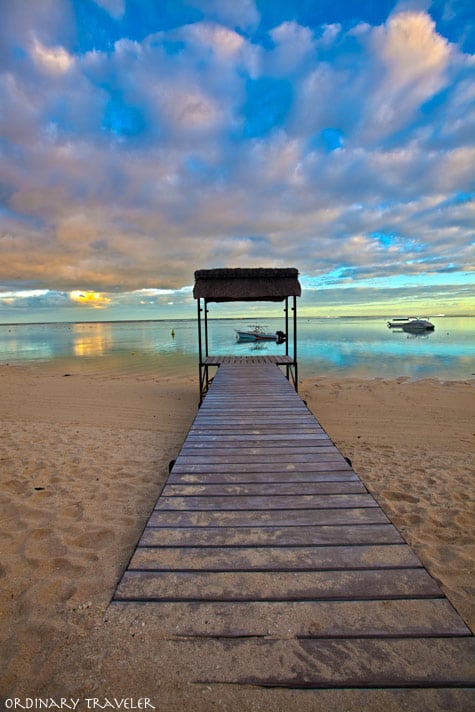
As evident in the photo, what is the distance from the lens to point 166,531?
258 centimetres

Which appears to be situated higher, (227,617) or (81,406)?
(227,617)

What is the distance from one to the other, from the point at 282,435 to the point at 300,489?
1543mm

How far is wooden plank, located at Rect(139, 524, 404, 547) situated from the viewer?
2.42m

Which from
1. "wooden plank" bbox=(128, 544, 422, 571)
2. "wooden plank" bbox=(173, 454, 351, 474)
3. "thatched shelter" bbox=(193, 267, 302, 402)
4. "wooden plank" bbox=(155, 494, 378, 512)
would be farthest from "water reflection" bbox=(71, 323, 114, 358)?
"wooden plank" bbox=(128, 544, 422, 571)

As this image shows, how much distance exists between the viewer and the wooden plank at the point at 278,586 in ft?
6.36

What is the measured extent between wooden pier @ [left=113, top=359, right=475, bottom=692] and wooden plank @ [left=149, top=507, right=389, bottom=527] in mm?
13

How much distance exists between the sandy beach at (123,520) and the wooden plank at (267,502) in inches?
33.1

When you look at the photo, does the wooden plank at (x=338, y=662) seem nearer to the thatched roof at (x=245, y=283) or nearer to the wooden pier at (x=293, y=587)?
the wooden pier at (x=293, y=587)

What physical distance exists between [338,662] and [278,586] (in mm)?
500

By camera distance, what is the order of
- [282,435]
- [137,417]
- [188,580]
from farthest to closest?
[137,417]
[282,435]
[188,580]

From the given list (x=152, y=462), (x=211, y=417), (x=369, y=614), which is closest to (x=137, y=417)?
(x=152, y=462)

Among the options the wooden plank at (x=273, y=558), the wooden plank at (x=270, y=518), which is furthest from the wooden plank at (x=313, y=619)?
the wooden plank at (x=270, y=518)

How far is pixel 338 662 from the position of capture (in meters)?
1.58

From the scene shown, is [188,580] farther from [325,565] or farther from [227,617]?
[325,565]
